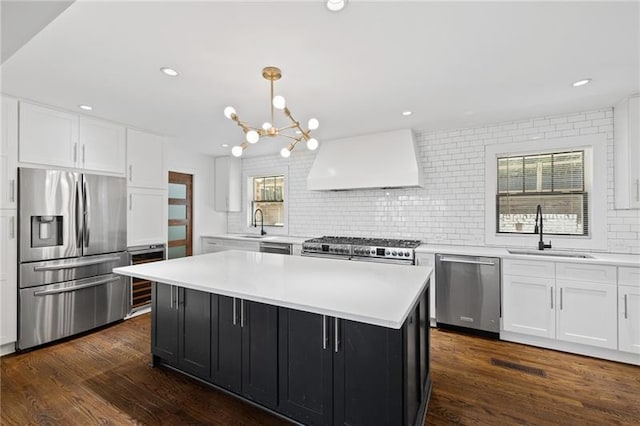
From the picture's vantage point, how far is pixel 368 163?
4.19 metres

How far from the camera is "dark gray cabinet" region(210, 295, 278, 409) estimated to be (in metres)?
1.99

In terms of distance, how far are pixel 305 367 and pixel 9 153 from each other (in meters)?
3.50

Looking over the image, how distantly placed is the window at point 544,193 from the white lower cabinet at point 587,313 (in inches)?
32.8

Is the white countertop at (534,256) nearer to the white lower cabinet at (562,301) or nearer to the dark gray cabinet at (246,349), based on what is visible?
the white lower cabinet at (562,301)

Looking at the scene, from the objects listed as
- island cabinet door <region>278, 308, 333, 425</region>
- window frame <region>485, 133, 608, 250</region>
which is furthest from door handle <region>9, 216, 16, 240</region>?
window frame <region>485, 133, 608, 250</region>

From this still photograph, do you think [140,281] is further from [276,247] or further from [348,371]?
[348,371]

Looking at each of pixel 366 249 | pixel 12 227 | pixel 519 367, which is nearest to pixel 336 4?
pixel 366 249

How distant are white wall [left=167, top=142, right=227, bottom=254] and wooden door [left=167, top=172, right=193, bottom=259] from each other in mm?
86

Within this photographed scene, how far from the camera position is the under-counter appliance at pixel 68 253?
3.03 metres

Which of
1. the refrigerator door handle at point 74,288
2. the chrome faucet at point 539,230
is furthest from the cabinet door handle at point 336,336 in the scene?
the refrigerator door handle at point 74,288

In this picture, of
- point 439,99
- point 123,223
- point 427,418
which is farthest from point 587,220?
point 123,223

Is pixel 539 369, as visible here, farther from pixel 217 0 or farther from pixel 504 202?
pixel 217 0

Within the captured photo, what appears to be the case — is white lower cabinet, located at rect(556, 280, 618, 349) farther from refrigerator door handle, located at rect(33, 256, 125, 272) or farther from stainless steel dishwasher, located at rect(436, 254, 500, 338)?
refrigerator door handle, located at rect(33, 256, 125, 272)

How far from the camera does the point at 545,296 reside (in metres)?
3.09
